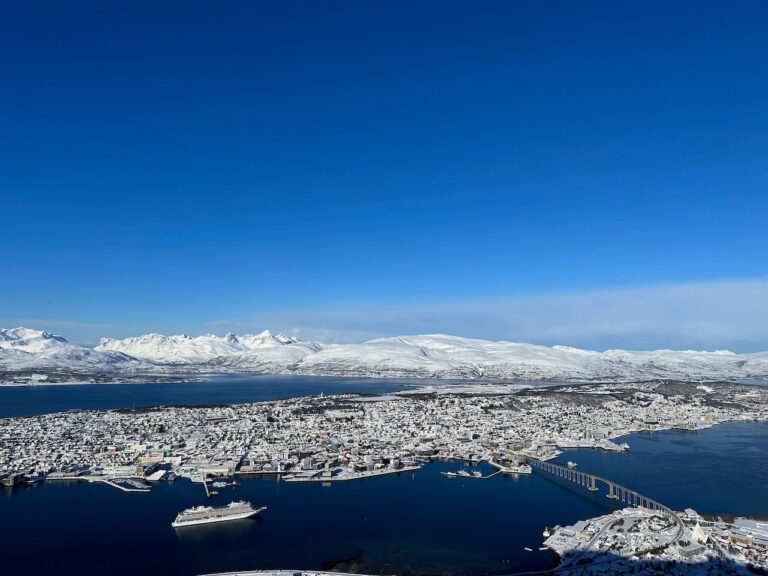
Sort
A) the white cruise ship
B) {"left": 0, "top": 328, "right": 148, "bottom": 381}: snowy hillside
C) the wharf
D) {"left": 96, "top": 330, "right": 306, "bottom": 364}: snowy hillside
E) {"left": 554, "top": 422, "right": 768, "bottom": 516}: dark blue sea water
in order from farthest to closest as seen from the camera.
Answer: {"left": 96, "top": 330, "right": 306, "bottom": 364}: snowy hillside → {"left": 0, "top": 328, "right": 148, "bottom": 381}: snowy hillside → the wharf → {"left": 554, "top": 422, "right": 768, "bottom": 516}: dark blue sea water → the white cruise ship

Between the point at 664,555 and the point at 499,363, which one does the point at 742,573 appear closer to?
the point at 664,555

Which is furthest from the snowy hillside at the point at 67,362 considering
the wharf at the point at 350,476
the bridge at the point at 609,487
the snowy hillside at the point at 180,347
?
the bridge at the point at 609,487

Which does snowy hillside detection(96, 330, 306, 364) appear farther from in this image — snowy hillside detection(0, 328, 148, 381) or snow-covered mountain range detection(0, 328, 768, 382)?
snowy hillside detection(0, 328, 148, 381)

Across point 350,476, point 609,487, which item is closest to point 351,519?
point 350,476

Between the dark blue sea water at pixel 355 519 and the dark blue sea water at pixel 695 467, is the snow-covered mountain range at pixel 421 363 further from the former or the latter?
the dark blue sea water at pixel 355 519

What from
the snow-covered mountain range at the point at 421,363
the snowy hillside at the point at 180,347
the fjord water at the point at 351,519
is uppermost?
the snowy hillside at the point at 180,347

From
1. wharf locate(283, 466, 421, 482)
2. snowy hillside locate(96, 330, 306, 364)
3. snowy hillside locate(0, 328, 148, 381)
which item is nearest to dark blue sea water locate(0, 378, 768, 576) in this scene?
wharf locate(283, 466, 421, 482)
